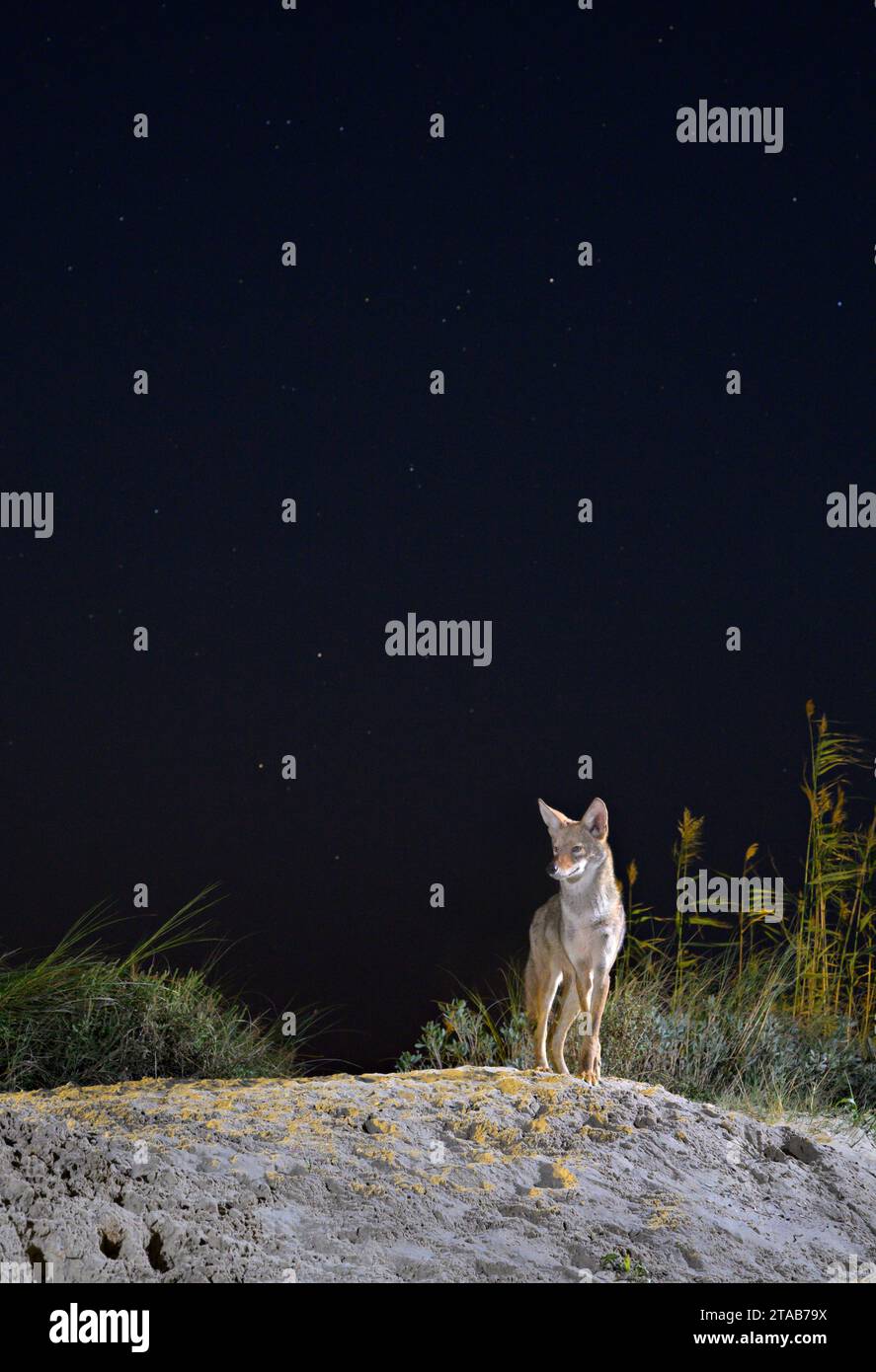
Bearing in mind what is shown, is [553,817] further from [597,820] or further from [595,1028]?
[595,1028]

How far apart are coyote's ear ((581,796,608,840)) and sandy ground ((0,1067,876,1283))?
1.10 m

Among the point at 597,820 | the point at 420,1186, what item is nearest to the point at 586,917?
the point at 597,820

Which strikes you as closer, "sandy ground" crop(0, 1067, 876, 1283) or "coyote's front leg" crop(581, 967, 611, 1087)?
"sandy ground" crop(0, 1067, 876, 1283)

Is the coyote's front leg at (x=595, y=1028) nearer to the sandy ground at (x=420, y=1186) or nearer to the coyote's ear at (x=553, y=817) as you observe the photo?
the sandy ground at (x=420, y=1186)

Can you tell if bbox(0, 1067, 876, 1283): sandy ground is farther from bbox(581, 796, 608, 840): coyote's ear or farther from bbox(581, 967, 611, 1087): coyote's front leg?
bbox(581, 796, 608, 840): coyote's ear

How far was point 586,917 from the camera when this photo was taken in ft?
17.9

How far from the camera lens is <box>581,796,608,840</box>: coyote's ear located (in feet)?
18.0

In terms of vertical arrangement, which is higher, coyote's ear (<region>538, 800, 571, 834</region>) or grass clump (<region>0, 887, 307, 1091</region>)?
coyote's ear (<region>538, 800, 571, 834</region>)

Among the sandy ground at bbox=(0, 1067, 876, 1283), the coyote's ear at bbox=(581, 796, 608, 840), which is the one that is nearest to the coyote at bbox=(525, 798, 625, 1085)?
the coyote's ear at bbox=(581, 796, 608, 840)

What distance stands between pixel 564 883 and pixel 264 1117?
176 cm

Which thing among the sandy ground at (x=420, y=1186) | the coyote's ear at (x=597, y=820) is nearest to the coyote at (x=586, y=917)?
the coyote's ear at (x=597, y=820)

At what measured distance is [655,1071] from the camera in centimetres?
636
